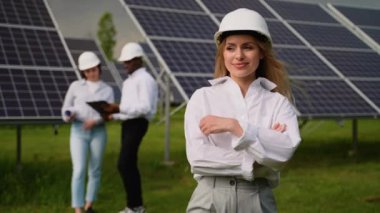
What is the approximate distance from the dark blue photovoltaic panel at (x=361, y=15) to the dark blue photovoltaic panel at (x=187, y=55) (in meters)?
5.30

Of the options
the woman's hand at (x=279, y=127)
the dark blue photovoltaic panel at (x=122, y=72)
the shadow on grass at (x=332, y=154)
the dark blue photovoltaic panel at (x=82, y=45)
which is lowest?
the shadow on grass at (x=332, y=154)

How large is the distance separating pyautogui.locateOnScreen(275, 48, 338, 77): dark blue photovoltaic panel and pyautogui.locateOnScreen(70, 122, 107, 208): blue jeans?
16.6 ft

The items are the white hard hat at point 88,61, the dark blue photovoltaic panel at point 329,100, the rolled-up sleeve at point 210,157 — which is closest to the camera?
the rolled-up sleeve at point 210,157

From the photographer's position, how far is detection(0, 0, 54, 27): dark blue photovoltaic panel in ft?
28.3

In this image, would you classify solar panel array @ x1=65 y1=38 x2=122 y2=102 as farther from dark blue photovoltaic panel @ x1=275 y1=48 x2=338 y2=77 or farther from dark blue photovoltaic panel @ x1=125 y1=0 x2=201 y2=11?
dark blue photovoltaic panel @ x1=275 y1=48 x2=338 y2=77

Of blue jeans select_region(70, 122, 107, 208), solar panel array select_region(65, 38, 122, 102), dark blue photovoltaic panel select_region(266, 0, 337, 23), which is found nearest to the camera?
blue jeans select_region(70, 122, 107, 208)

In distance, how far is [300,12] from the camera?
13062 mm

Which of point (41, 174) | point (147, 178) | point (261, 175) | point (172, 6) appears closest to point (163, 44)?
point (172, 6)

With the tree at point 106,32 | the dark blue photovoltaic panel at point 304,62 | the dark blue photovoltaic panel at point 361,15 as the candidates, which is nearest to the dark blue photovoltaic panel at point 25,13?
the dark blue photovoltaic panel at point 304,62

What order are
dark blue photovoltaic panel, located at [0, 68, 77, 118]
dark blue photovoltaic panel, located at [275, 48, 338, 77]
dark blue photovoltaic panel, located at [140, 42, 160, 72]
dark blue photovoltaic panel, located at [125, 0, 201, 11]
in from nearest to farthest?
1. dark blue photovoltaic panel, located at [0, 68, 77, 118]
2. dark blue photovoltaic panel, located at [275, 48, 338, 77]
3. dark blue photovoltaic panel, located at [125, 0, 201, 11]
4. dark blue photovoltaic panel, located at [140, 42, 160, 72]

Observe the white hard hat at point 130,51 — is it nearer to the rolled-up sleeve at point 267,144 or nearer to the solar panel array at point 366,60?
the rolled-up sleeve at point 267,144

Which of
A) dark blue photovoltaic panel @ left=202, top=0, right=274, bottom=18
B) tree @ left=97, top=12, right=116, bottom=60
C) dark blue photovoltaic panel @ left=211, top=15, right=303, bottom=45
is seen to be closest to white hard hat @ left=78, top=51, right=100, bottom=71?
dark blue photovoltaic panel @ left=211, top=15, right=303, bottom=45

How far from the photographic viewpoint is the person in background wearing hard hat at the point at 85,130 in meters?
5.58

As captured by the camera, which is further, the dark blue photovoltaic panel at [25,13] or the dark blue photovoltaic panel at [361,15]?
the dark blue photovoltaic panel at [361,15]
